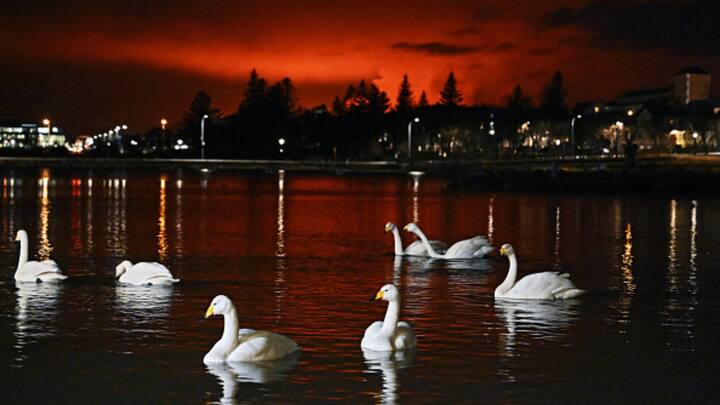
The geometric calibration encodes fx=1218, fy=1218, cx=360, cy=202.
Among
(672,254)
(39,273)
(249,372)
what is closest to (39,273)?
(39,273)

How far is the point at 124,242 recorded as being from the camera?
3412 cm

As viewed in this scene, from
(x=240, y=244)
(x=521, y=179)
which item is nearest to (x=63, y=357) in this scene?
(x=240, y=244)

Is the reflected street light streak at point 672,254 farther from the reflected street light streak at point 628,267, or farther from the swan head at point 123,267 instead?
the swan head at point 123,267

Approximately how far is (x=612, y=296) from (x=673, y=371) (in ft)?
23.9

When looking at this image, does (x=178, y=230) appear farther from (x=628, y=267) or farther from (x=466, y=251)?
(x=628, y=267)

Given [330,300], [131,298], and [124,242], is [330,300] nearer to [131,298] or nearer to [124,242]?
[131,298]

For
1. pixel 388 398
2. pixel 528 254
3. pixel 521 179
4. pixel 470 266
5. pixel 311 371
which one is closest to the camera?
pixel 388 398

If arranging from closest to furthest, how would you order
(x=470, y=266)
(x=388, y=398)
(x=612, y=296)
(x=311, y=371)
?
1. (x=388, y=398)
2. (x=311, y=371)
3. (x=612, y=296)
4. (x=470, y=266)

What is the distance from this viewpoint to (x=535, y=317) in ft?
63.9

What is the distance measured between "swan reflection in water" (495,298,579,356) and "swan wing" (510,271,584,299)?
12cm

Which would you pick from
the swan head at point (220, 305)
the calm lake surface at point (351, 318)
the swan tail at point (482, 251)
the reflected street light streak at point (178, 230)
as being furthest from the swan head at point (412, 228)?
the swan head at point (220, 305)

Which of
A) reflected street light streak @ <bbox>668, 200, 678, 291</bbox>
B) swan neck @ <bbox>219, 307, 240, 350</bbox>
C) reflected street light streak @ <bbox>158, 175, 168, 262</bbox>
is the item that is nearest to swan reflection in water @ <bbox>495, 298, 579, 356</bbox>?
swan neck @ <bbox>219, 307, 240, 350</bbox>

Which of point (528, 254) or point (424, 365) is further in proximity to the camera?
point (528, 254)

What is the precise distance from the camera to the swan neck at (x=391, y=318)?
51.3 ft
